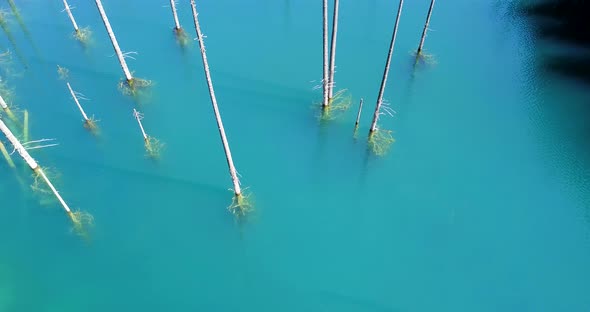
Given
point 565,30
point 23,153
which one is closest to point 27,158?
point 23,153

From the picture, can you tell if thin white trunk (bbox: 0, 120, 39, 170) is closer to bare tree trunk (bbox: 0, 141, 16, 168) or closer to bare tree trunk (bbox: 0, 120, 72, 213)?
bare tree trunk (bbox: 0, 120, 72, 213)

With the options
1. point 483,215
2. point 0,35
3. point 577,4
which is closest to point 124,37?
point 0,35

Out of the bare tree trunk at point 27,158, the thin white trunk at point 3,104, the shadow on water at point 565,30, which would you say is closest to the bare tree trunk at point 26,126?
the thin white trunk at point 3,104

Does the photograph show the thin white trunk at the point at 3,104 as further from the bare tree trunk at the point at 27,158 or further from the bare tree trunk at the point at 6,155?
the bare tree trunk at the point at 27,158

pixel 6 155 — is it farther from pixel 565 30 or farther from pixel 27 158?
pixel 565 30

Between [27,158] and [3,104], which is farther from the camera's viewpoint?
[3,104]

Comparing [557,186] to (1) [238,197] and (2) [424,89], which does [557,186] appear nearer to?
(2) [424,89]

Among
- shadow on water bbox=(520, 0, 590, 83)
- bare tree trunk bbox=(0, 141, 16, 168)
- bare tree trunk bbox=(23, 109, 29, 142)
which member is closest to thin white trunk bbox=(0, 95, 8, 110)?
bare tree trunk bbox=(23, 109, 29, 142)

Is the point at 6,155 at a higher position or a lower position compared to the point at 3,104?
lower
